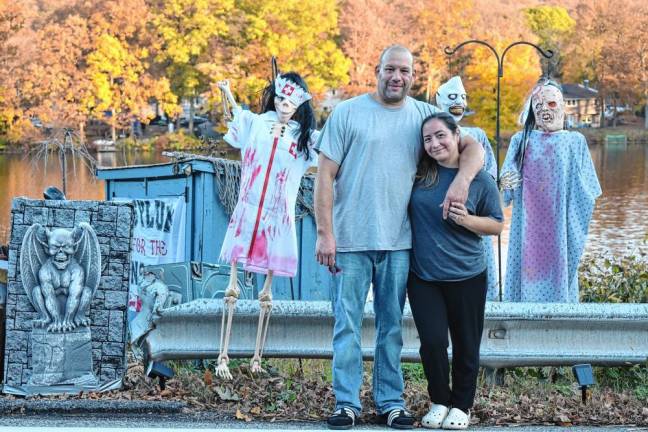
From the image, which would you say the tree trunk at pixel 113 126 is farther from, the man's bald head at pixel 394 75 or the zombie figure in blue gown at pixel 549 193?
the man's bald head at pixel 394 75

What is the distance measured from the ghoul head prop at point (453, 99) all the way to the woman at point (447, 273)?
6.98 ft

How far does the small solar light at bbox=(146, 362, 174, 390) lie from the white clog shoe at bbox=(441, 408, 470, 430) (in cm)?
163

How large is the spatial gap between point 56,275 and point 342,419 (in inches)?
70.8

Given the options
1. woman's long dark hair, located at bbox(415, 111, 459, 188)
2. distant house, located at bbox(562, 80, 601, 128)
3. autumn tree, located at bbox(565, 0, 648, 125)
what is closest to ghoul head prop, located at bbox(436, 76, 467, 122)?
woman's long dark hair, located at bbox(415, 111, 459, 188)

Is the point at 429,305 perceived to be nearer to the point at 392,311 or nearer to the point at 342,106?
the point at 392,311

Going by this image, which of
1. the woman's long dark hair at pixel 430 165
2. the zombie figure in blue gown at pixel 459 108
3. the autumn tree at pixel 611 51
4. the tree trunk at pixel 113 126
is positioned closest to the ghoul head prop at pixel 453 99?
the zombie figure in blue gown at pixel 459 108

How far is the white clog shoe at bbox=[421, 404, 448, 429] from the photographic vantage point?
5.62 m

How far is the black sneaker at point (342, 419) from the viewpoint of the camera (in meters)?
5.53

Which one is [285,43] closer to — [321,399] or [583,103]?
[583,103]

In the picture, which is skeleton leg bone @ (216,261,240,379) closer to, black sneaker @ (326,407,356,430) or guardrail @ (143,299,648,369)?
guardrail @ (143,299,648,369)

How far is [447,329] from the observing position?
569 centimetres

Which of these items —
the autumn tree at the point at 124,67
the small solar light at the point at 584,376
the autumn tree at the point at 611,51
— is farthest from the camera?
the autumn tree at the point at 611,51

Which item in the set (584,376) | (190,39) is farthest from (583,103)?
(584,376)

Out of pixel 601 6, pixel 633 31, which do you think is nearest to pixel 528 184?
pixel 633 31
